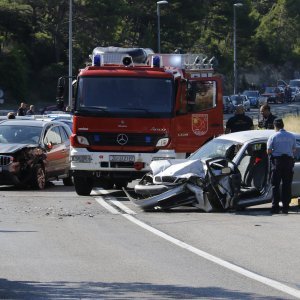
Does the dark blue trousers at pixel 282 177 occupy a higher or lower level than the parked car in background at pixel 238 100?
higher

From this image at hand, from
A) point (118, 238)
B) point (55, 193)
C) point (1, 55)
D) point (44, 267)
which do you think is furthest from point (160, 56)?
point (1, 55)

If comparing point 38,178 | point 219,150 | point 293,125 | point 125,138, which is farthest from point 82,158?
point 293,125

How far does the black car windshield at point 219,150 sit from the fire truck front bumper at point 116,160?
5.13 feet

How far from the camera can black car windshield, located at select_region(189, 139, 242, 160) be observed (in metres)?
18.7

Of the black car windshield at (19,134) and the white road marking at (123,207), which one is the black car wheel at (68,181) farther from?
the white road marking at (123,207)

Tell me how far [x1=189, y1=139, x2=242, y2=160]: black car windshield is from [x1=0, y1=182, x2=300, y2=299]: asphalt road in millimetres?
1102

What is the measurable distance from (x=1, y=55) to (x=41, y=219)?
2083 inches

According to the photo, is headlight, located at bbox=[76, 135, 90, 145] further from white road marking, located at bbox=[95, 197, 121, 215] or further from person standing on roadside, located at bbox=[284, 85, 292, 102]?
person standing on roadside, located at bbox=[284, 85, 292, 102]

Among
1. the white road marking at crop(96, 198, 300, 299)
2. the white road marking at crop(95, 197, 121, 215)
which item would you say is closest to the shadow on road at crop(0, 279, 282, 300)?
the white road marking at crop(96, 198, 300, 299)

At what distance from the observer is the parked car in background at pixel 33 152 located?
22766 millimetres

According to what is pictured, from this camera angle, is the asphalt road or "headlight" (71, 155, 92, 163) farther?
"headlight" (71, 155, 92, 163)

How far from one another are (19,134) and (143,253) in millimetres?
12253

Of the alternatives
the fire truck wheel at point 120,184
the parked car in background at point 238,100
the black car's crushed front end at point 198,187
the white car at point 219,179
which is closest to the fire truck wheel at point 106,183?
the fire truck wheel at point 120,184

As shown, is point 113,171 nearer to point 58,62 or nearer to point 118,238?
point 118,238
